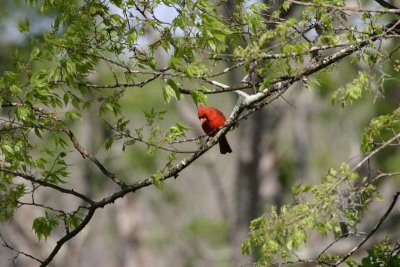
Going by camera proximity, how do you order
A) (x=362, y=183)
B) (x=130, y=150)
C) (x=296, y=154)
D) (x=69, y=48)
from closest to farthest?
(x=362, y=183) → (x=69, y=48) → (x=296, y=154) → (x=130, y=150)

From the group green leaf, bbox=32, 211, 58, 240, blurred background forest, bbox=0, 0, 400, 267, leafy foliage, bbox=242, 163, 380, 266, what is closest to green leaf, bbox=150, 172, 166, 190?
green leaf, bbox=32, 211, 58, 240

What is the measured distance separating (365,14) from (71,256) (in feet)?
49.2

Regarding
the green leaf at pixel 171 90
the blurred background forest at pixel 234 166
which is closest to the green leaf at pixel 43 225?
the green leaf at pixel 171 90

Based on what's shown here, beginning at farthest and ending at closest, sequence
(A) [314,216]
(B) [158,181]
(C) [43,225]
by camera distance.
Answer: (C) [43,225], (B) [158,181], (A) [314,216]

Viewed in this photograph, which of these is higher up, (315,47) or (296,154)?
(296,154)

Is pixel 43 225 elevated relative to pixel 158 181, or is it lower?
lower

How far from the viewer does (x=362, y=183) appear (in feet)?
14.2

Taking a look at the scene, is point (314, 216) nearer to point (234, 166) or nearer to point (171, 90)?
point (171, 90)

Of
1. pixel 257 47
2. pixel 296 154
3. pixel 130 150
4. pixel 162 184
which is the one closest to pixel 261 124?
pixel 296 154

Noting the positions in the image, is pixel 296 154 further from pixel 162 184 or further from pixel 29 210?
pixel 162 184

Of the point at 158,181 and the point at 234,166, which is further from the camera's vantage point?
the point at 234,166

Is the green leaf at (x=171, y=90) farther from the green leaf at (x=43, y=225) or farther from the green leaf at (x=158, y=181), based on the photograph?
the green leaf at (x=43, y=225)

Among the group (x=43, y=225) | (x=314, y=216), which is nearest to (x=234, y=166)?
(x=43, y=225)

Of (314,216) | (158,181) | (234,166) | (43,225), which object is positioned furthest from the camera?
(234,166)
